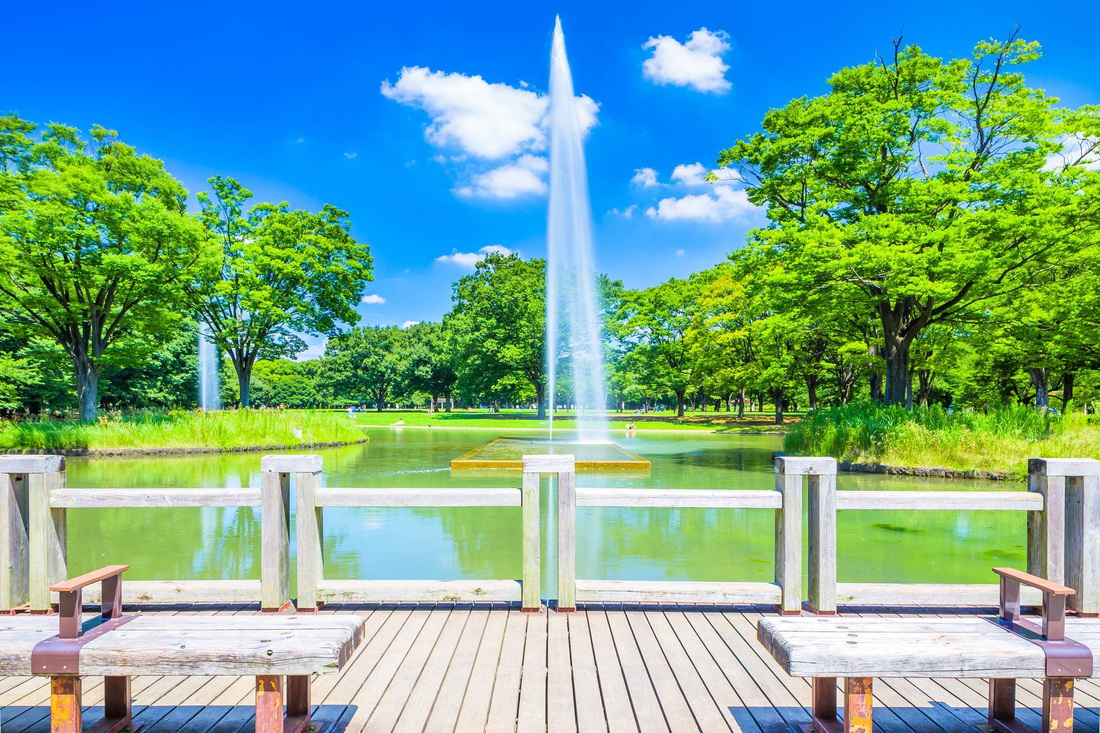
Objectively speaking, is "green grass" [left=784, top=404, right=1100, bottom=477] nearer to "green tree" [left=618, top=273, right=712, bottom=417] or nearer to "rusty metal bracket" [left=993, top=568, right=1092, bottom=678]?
"rusty metal bracket" [left=993, top=568, right=1092, bottom=678]

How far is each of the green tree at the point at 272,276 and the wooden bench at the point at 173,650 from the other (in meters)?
27.8

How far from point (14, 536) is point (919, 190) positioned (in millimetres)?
19575

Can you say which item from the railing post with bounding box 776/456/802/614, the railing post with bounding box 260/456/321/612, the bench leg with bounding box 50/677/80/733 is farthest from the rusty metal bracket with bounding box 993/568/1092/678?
the railing post with bounding box 260/456/321/612

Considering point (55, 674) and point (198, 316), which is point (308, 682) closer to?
point (55, 674)

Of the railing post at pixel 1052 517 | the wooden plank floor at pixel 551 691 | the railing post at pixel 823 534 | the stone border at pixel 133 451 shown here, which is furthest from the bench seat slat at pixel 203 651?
the stone border at pixel 133 451

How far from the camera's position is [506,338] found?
50.0m

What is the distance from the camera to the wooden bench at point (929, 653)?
8.39ft

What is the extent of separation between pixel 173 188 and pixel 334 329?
9691mm

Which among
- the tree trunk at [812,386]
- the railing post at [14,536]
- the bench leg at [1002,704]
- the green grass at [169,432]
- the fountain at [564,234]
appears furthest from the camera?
the tree trunk at [812,386]

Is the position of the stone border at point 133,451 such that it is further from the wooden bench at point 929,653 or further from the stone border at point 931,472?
the wooden bench at point 929,653

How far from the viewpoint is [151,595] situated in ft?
15.5

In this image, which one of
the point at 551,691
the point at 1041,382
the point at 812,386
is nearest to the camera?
the point at 551,691

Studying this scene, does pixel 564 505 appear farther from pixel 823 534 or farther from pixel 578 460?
pixel 578 460

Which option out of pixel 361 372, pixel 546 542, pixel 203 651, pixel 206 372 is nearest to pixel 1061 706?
pixel 203 651
